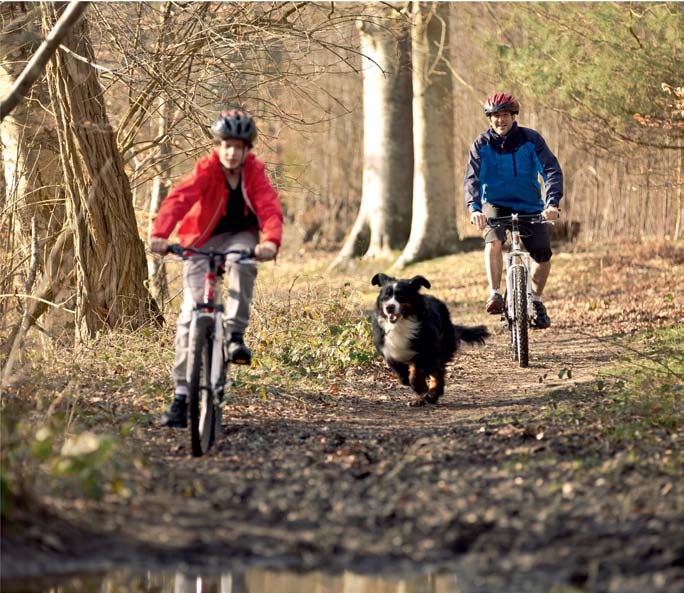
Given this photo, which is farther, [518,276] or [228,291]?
[518,276]

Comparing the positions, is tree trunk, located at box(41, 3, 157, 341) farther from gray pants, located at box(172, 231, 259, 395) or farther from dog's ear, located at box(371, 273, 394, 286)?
gray pants, located at box(172, 231, 259, 395)

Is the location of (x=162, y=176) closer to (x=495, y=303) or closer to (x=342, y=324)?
(x=342, y=324)

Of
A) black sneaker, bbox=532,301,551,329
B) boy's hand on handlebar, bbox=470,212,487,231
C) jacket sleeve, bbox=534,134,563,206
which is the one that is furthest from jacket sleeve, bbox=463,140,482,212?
black sneaker, bbox=532,301,551,329

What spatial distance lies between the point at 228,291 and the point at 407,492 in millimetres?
2023

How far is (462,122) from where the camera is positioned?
2856 cm

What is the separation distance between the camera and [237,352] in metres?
7.08

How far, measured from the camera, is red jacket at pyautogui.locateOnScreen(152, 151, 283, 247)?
23.0 ft

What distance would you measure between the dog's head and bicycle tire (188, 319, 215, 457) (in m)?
2.29

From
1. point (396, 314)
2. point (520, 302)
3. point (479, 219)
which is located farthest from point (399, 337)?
point (520, 302)

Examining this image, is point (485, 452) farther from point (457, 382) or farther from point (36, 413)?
point (457, 382)

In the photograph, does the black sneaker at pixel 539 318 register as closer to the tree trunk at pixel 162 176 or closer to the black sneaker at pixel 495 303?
the black sneaker at pixel 495 303

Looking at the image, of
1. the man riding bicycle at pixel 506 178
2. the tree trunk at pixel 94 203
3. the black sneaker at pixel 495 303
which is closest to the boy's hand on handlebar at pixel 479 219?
the man riding bicycle at pixel 506 178

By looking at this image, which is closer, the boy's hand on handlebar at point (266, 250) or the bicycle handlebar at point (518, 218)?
the boy's hand on handlebar at point (266, 250)

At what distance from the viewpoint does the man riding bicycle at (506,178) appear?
10.5 metres
